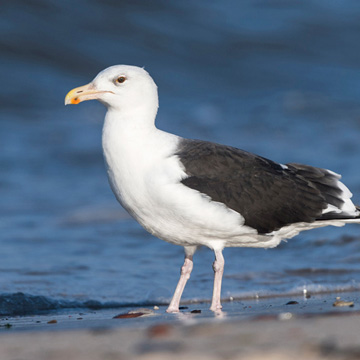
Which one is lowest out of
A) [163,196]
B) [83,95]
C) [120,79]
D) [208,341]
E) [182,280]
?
[208,341]

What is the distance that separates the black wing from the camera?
17.6ft

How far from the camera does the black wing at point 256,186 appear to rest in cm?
536

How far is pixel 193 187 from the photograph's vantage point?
5.22m

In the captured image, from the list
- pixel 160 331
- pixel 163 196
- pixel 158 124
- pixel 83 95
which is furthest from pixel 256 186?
pixel 158 124

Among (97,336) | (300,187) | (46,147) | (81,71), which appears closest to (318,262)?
(300,187)

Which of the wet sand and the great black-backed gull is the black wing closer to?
the great black-backed gull

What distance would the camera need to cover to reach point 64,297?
7.02 m

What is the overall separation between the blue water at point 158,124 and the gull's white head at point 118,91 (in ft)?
6.77

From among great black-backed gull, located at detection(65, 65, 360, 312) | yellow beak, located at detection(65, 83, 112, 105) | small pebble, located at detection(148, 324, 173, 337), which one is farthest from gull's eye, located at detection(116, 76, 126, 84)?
small pebble, located at detection(148, 324, 173, 337)

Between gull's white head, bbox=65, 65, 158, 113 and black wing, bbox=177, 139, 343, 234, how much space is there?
0.46m

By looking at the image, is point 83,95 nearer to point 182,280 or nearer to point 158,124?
point 182,280

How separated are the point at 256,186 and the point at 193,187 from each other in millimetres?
592

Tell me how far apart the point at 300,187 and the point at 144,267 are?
288 cm

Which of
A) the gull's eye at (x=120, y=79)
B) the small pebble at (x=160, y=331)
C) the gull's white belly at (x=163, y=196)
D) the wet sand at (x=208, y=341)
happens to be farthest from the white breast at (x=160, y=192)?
the small pebble at (x=160, y=331)
